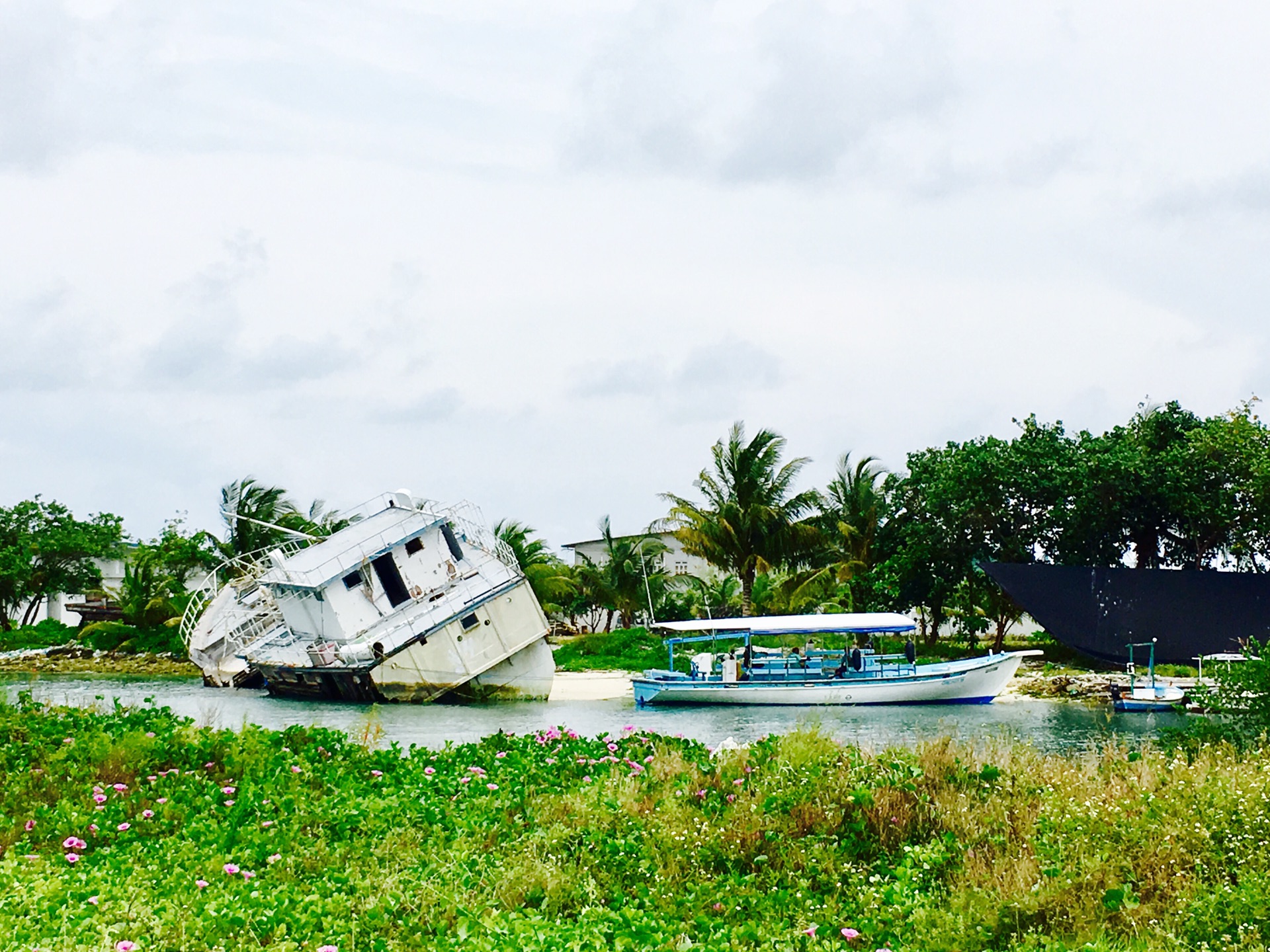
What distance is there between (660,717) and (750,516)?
49.1 feet

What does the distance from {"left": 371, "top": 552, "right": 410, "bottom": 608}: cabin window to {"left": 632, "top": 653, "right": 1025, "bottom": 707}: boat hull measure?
6.67m

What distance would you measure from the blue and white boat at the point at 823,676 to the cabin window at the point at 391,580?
21.9ft

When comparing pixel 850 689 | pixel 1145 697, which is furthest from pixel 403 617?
pixel 1145 697

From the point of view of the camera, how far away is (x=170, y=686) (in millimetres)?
38188

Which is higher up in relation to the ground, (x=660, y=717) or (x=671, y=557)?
(x=671, y=557)

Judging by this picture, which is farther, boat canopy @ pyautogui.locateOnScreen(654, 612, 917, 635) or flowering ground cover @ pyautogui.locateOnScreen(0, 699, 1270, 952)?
boat canopy @ pyautogui.locateOnScreen(654, 612, 917, 635)

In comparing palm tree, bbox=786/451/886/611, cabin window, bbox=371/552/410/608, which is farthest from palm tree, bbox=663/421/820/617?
cabin window, bbox=371/552/410/608

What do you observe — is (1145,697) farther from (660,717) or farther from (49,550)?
(49,550)

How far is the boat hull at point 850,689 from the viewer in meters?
30.5

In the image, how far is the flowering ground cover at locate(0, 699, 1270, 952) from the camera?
21.0ft

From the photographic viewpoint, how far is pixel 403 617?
30.8 meters

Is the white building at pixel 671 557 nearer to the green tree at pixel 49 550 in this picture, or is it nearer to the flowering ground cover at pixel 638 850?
the green tree at pixel 49 550

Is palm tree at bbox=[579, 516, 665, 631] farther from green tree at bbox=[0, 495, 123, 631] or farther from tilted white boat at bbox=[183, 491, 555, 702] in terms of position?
green tree at bbox=[0, 495, 123, 631]

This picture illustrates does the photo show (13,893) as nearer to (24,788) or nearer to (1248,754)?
(24,788)
